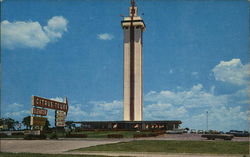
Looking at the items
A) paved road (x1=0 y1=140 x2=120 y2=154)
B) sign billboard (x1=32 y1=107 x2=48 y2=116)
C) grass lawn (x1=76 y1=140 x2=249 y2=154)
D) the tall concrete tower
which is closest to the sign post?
sign billboard (x1=32 y1=107 x2=48 y2=116)

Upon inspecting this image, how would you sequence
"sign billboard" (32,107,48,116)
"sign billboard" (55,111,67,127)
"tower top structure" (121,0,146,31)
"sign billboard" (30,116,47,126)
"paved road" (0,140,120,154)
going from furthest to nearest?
1. "tower top structure" (121,0,146,31)
2. "sign billboard" (55,111,67,127)
3. "sign billboard" (32,107,48,116)
4. "sign billboard" (30,116,47,126)
5. "paved road" (0,140,120,154)

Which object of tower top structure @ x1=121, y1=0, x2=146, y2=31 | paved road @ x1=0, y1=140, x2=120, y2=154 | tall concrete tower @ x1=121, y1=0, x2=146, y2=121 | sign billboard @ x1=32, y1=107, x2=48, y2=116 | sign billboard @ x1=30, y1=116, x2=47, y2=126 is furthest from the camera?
tower top structure @ x1=121, y1=0, x2=146, y2=31

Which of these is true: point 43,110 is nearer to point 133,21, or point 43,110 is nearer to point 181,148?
point 181,148

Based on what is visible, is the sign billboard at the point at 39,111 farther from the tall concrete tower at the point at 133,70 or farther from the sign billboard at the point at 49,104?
the tall concrete tower at the point at 133,70

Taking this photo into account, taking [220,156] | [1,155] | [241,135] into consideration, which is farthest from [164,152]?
[241,135]

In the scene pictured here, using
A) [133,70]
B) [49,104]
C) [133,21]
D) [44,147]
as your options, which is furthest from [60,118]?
[133,21]

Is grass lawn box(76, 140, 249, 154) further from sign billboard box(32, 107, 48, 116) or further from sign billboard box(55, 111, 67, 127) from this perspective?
sign billboard box(55, 111, 67, 127)
